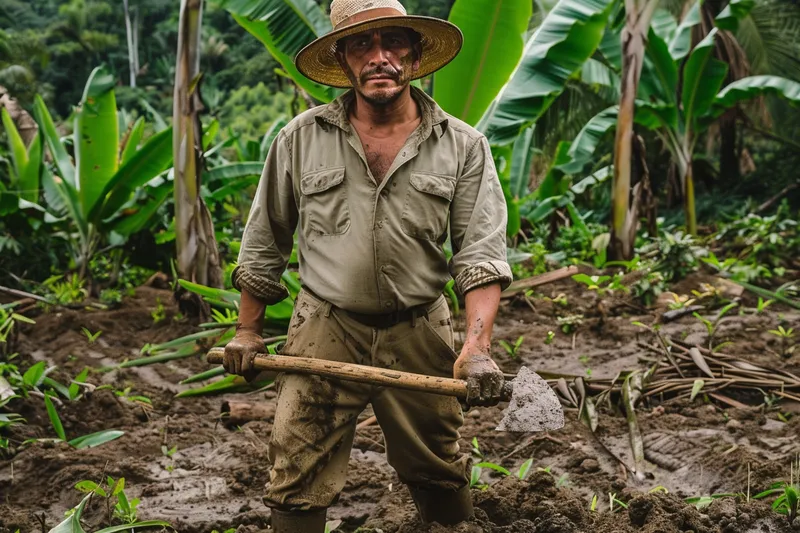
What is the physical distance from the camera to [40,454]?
3506mm

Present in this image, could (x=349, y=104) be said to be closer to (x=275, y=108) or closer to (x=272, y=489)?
(x=272, y=489)

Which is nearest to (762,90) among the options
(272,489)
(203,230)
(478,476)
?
(203,230)

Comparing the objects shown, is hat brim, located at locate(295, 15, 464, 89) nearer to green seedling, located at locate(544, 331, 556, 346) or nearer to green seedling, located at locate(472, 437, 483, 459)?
green seedling, located at locate(472, 437, 483, 459)

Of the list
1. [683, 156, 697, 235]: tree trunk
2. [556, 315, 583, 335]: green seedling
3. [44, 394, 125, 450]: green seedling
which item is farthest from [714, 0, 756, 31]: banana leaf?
[44, 394, 125, 450]: green seedling

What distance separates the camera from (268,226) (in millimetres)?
2617

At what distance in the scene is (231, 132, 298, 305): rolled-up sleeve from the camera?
2.58m

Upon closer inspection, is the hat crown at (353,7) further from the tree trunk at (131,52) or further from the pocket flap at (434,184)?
the tree trunk at (131,52)

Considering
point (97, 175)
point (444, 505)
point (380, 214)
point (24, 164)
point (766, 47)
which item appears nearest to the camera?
point (380, 214)

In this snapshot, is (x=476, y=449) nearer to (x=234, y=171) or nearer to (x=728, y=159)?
(x=234, y=171)

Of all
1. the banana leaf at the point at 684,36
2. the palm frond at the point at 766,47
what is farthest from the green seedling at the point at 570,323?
the palm frond at the point at 766,47

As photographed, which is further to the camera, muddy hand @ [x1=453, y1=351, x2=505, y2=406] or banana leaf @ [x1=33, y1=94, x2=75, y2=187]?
banana leaf @ [x1=33, y1=94, x2=75, y2=187]

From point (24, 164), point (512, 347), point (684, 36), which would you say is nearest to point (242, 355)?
point (512, 347)

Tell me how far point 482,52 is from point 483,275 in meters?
3.23

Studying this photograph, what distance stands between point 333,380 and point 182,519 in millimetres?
1073
